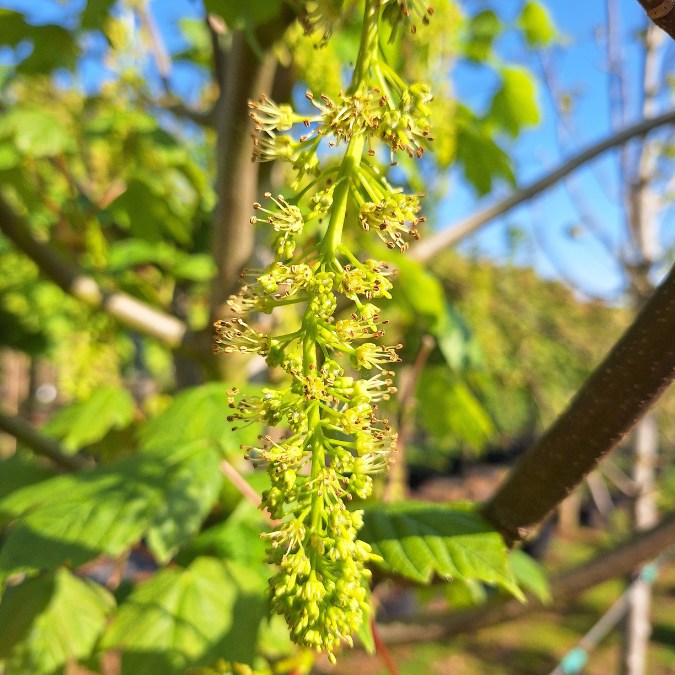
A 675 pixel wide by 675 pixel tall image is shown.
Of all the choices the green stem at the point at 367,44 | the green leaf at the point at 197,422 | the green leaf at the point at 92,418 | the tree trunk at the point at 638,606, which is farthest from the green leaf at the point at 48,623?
the tree trunk at the point at 638,606

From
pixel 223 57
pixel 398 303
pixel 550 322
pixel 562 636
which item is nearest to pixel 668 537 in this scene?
pixel 398 303

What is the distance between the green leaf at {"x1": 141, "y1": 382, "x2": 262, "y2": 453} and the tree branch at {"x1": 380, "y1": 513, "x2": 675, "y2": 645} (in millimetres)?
789

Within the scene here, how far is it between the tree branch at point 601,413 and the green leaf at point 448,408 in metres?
1.35

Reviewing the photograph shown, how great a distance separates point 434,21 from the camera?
60.4 inches

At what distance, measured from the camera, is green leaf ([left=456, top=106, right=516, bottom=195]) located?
5.94 feet

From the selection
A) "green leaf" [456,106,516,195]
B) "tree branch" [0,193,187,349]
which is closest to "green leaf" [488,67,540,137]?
"green leaf" [456,106,516,195]

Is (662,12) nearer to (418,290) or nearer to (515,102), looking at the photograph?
(418,290)

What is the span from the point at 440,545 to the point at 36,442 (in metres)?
1.20

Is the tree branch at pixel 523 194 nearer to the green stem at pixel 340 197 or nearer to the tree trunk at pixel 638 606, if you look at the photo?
the green stem at pixel 340 197

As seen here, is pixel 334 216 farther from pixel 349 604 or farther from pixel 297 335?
pixel 349 604

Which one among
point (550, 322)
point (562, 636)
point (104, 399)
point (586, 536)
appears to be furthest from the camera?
point (586, 536)

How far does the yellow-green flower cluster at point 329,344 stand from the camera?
1.75 ft

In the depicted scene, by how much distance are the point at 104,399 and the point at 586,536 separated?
30.0 ft

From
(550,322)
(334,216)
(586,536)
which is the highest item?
(334,216)
